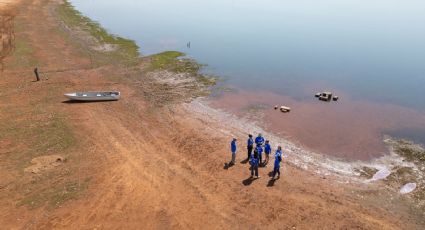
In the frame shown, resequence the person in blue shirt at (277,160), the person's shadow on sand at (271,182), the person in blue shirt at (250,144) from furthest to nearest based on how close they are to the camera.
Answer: the person in blue shirt at (250,144) < the person's shadow on sand at (271,182) < the person in blue shirt at (277,160)

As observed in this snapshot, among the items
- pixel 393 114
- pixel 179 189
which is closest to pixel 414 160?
pixel 393 114

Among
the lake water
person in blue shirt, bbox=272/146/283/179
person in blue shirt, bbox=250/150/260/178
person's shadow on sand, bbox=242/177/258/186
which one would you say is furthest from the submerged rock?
person's shadow on sand, bbox=242/177/258/186

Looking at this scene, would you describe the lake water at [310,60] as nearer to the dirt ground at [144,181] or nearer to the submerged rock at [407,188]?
the submerged rock at [407,188]

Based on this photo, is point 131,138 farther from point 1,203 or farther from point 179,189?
point 1,203

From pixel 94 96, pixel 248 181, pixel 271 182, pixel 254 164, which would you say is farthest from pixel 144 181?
pixel 94 96

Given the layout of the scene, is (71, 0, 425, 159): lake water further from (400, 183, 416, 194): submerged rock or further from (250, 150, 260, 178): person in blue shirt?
(250, 150, 260, 178): person in blue shirt

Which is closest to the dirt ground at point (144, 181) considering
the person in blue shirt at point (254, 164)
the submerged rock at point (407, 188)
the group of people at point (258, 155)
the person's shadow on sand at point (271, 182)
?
the person's shadow on sand at point (271, 182)
